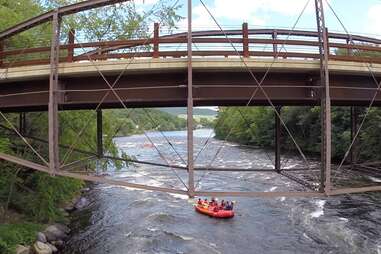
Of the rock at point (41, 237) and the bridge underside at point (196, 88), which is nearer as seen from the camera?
the bridge underside at point (196, 88)

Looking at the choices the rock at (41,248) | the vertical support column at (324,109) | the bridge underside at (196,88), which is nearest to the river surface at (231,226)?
the rock at (41,248)

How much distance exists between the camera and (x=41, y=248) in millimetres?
17656

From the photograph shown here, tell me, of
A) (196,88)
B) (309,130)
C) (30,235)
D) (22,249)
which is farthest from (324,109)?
(309,130)

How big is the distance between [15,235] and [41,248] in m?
1.38

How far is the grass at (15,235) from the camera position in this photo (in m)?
15.5

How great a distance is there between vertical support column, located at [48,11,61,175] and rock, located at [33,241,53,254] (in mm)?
7817

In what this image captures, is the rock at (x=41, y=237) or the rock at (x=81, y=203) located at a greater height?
the rock at (x=41, y=237)

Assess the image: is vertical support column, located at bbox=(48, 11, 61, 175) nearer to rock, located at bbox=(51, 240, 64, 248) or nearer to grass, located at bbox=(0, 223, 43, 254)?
grass, located at bbox=(0, 223, 43, 254)

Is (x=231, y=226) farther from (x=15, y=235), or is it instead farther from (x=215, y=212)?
(x=15, y=235)

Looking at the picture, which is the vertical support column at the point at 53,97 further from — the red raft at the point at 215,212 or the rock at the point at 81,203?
the rock at the point at 81,203

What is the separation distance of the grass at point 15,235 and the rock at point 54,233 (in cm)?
58

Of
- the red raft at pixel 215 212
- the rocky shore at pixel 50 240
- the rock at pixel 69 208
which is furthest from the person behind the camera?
the rock at pixel 69 208

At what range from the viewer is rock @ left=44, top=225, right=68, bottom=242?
1958 cm

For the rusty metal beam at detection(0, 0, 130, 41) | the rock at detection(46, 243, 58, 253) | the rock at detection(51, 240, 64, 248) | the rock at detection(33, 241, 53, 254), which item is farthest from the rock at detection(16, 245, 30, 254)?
the rusty metal beam at detection(0, 0, 130, 41)
